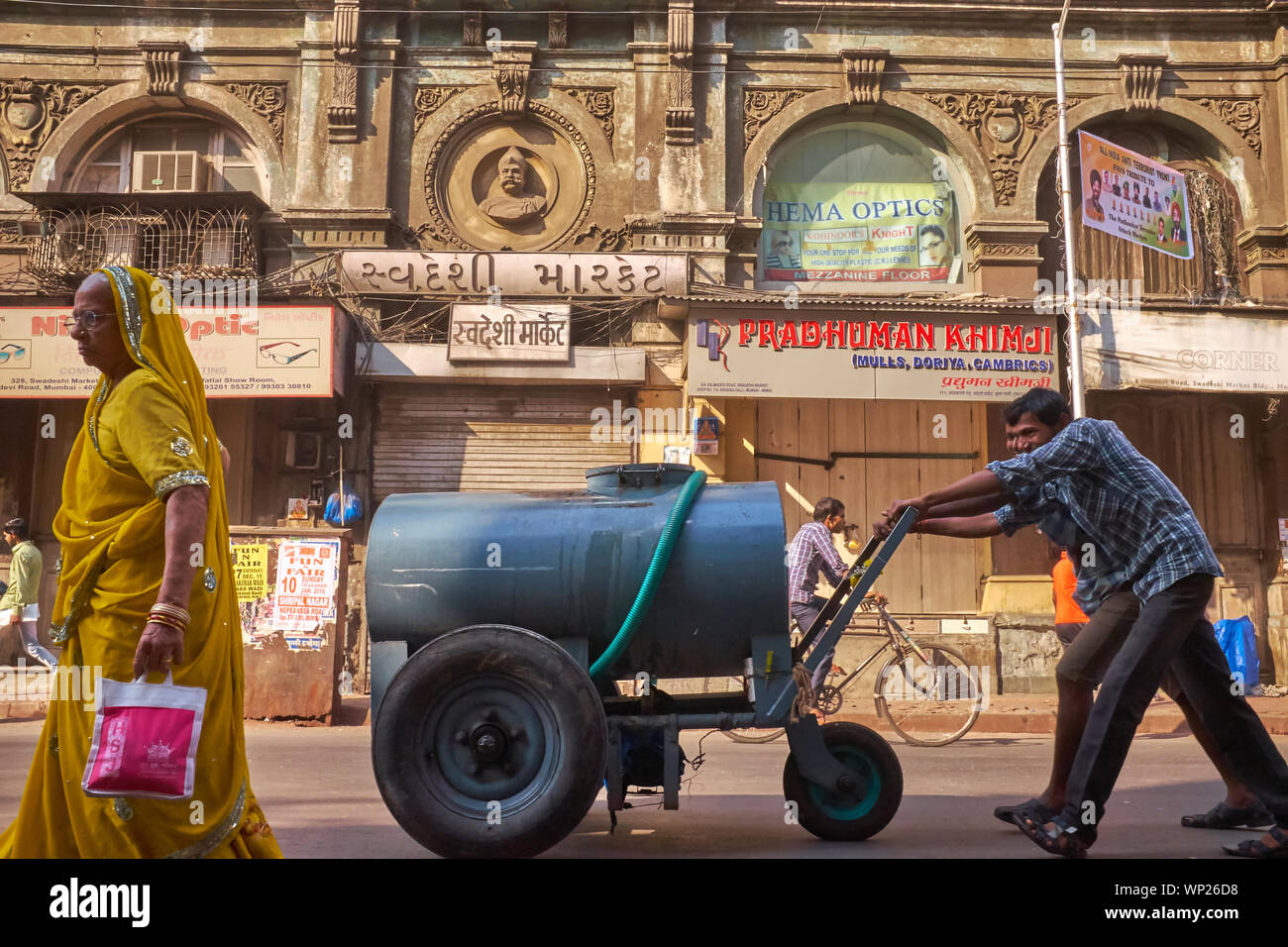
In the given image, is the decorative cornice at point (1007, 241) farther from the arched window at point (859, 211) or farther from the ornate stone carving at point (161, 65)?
the ornate stone carving at point (161, 65)

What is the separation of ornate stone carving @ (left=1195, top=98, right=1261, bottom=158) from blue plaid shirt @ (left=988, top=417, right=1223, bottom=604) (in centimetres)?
1214

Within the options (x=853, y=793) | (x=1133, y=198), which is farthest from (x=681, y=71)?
(x=853, y=793)

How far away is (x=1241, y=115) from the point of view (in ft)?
45.5

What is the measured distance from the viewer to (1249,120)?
13.9 meters

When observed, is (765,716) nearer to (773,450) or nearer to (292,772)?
(292,772)

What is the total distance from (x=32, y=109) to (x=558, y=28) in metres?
6.77

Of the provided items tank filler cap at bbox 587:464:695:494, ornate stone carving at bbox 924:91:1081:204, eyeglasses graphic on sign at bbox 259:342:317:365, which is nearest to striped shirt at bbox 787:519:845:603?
tank filler cap at bbox 587:464:695:494

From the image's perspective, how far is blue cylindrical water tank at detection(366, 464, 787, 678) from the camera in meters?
4.07

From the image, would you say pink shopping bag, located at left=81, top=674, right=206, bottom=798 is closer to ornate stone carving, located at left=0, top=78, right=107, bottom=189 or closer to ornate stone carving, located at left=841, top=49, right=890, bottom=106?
ornate stone carving, located at left=841, top=49, right=890, bottom=106

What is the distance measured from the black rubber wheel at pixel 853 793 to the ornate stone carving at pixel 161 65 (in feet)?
42.1

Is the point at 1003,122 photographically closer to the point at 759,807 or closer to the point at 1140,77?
the point at 1140,77

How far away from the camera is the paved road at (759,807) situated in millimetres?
4125

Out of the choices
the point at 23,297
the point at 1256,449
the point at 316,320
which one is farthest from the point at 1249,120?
the point at 23,297

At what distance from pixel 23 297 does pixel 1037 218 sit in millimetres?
12297
